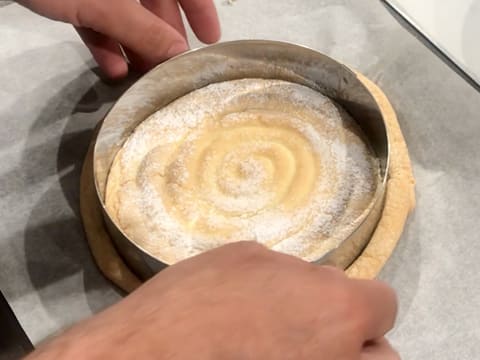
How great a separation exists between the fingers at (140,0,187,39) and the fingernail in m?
0.11

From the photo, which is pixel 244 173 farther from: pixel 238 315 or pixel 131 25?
pixel 238 315

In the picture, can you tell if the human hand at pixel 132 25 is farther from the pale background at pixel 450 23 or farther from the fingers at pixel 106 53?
the pale background at pixel 450 23

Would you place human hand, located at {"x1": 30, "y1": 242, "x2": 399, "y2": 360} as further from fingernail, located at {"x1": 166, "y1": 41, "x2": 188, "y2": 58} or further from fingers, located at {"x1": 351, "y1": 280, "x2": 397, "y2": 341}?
fingernail, located at {"x1": 166, "y1": 41, "x2": 188, "y2": 58}

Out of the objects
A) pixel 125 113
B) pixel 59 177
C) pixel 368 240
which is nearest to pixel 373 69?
pixel 368 240

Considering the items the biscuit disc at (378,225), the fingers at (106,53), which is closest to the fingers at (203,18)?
the fingers at (106,53)

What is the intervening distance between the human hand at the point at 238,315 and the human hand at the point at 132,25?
565 mm

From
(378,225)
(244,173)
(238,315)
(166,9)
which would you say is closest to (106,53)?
(166,9)

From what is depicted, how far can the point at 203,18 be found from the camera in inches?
45.3

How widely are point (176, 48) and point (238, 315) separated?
2.16ft

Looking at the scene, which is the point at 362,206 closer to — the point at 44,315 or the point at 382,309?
the point at 382,309

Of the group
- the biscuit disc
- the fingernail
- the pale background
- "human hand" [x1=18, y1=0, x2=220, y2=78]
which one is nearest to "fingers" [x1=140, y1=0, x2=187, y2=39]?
"human hand" [x1=18, y1=0, x2=220, y2=78]

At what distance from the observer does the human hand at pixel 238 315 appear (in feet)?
1.65

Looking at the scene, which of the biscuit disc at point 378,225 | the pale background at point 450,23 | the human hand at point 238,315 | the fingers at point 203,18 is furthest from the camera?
the pale background at point 450,23

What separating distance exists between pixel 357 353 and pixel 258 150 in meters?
0.57
